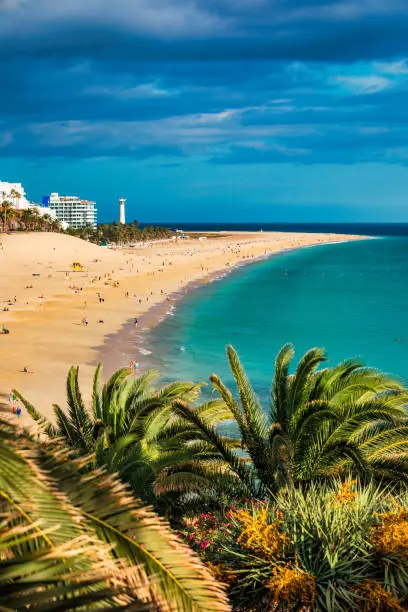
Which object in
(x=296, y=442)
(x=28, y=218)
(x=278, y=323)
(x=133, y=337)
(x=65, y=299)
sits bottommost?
(x=278, y=323)

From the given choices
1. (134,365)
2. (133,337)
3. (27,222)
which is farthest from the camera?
(27,222)

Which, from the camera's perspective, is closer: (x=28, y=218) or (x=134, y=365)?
(x=134, y=365)

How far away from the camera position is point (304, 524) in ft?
26.2

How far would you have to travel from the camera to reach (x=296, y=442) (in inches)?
417

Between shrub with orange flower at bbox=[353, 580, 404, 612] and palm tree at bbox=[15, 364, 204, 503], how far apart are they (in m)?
3.86

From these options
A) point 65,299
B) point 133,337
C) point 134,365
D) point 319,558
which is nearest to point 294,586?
point 319,558

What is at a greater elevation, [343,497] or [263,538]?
[343,497]

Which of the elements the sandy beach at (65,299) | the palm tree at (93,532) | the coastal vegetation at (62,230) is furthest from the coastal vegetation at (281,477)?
the coastal vegetation at (62,230)

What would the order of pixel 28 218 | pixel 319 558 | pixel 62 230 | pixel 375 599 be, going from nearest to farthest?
pixel 375 599 < pixel 319 558 < pixel 28 218 < pixel 62 230

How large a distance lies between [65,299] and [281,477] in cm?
4615

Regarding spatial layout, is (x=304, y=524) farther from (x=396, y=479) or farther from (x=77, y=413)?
(x=77, y=413)

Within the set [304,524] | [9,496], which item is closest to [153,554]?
[9,496]

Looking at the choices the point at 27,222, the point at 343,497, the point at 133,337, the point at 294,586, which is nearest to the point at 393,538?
the point at 343,497

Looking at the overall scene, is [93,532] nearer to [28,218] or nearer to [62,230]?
[28,218]
